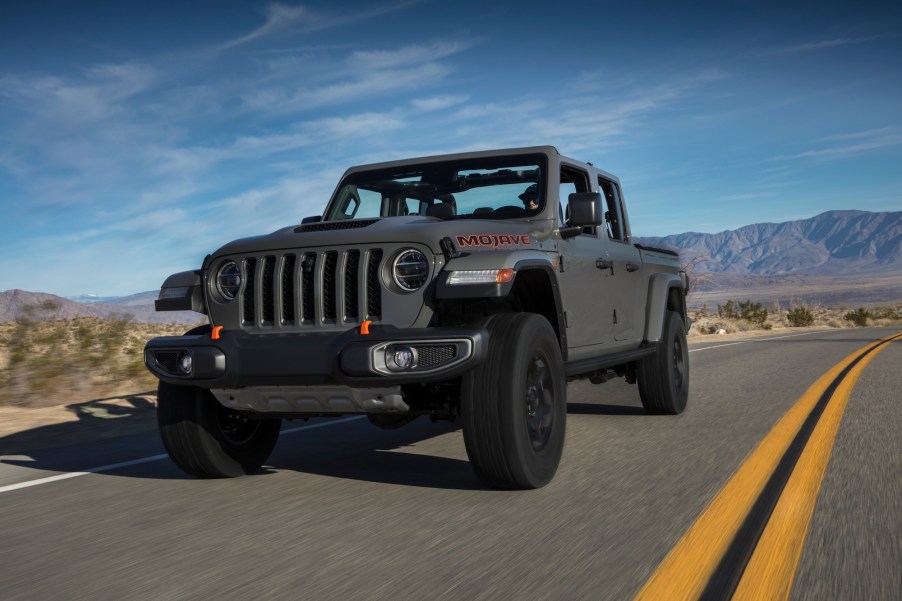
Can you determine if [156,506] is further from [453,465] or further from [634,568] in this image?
[634,568]

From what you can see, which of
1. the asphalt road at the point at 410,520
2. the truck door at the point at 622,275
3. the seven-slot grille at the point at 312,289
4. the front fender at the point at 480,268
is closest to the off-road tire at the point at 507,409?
the asphalt road at the point at 410,520

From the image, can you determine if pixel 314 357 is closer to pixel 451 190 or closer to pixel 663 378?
pixel 451 190

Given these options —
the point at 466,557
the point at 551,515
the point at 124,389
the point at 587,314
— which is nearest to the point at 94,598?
the point at 466,557

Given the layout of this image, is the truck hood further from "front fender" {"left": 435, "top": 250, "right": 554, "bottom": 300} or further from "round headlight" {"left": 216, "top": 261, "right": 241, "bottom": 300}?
"front fender" {"left": 435, "top": 250, "right": 554, "bottom": 300}

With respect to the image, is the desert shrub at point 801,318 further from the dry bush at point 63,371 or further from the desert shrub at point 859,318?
the dry bush at point 63,371

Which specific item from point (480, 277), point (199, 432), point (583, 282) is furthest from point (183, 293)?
point (583, 282)

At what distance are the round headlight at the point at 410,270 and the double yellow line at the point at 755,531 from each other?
5.88 feet

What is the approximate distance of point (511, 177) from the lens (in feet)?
20.4

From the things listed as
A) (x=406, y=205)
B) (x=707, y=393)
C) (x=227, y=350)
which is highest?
(x=406, y=205)

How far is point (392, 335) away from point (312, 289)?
667 mm

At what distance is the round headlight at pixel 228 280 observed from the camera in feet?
16.3

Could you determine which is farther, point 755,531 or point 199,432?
point 199,432

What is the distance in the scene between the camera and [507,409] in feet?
14.3

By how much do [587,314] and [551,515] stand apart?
213cm
